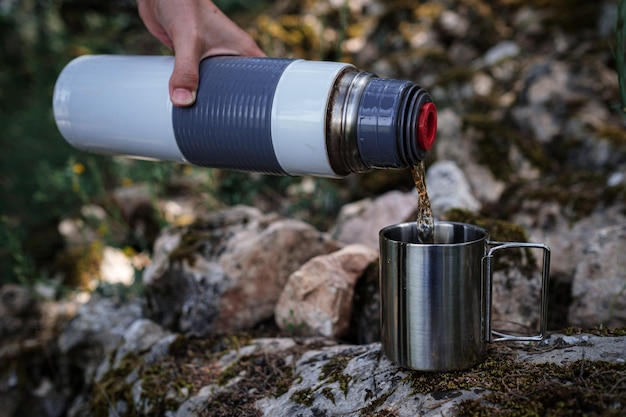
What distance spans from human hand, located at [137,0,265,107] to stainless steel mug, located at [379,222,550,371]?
0.84m

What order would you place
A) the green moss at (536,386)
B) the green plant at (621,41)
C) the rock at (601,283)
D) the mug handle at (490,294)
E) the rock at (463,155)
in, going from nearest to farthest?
the green moss at (536,386), the mug handle at (490,294), the green plant at (621,41), the rock at (601,283), the rock at (463,155)

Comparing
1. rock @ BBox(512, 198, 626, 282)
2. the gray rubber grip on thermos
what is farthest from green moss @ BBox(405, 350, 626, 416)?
rock @ BBox(512, 198, 626, 282)

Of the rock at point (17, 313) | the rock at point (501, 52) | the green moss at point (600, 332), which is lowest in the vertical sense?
the rock at point (17, 313)

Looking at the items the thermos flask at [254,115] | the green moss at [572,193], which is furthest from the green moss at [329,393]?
the green moss at [572,193]

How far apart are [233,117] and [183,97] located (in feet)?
0.68

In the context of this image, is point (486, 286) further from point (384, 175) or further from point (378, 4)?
point (378, 4)

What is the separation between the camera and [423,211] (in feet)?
6.10

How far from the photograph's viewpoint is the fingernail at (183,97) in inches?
75.2

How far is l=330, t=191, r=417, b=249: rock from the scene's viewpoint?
330cm

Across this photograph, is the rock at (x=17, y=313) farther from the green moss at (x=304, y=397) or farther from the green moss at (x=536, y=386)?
the green moss at (x=536, y=386)

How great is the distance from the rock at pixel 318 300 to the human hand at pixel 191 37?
3.07 ft

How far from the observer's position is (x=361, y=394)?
1.78m

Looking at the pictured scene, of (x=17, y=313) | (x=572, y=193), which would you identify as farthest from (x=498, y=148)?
(x=17, y=313)

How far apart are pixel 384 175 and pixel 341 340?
1.91 m
